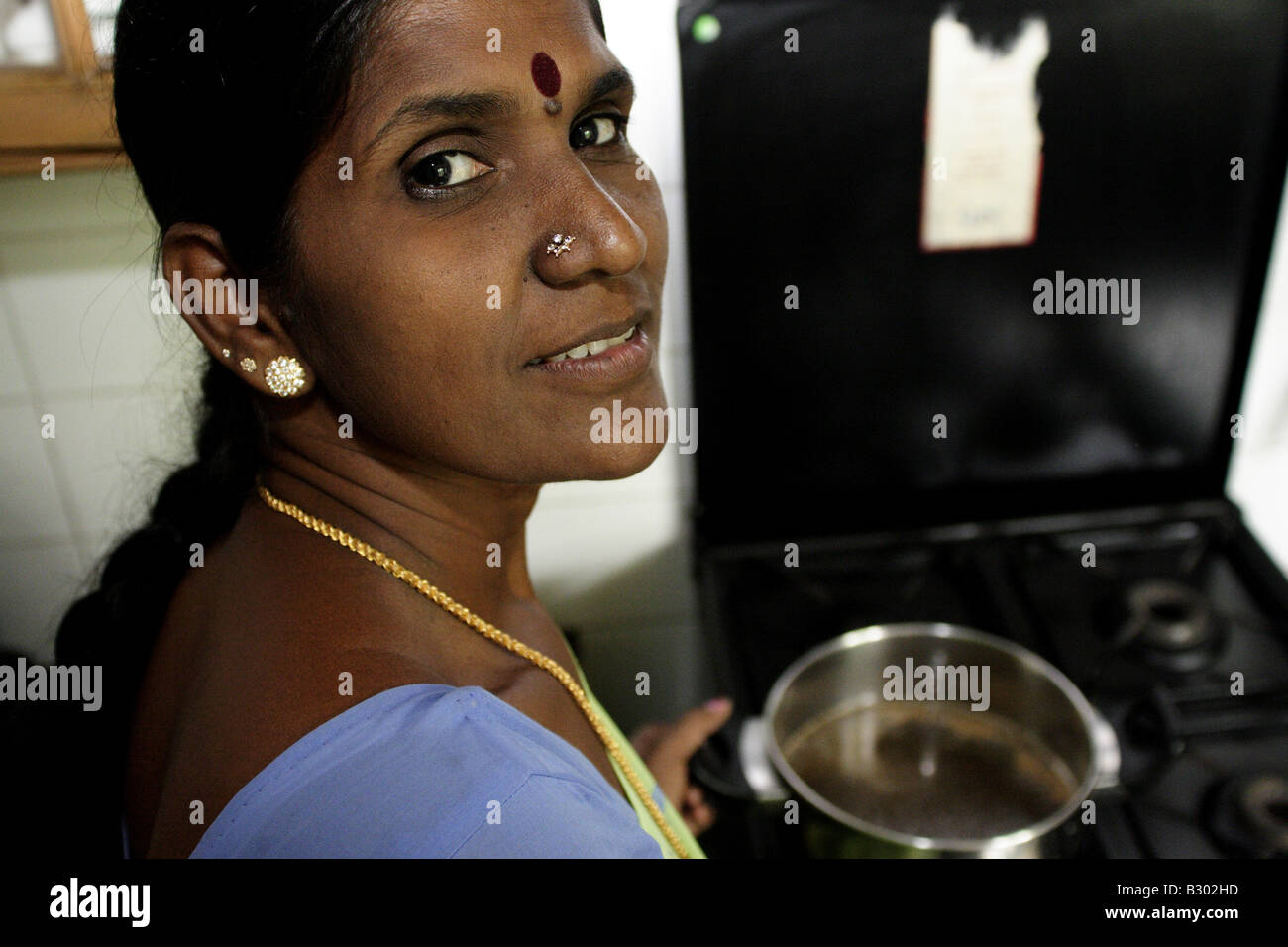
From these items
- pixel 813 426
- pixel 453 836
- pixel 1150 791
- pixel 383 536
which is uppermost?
pixel 813 426

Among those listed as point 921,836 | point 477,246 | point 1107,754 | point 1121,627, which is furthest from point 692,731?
point 477,246

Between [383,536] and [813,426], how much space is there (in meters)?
0.72

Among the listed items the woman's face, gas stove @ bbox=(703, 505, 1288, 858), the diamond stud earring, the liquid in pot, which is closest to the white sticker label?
gas stove @ bbox=(703, 505, 1288, 858)

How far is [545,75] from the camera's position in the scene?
380 millimetres

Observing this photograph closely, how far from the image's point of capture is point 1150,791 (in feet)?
2.81

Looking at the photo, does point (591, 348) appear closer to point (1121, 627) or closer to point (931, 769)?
point (931, 769)

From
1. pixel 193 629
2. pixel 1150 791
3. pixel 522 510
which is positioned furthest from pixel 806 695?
pixel 193 629

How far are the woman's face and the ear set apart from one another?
2cm

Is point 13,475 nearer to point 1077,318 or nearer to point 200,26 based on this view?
point 200,26

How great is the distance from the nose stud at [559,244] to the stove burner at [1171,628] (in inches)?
33.0

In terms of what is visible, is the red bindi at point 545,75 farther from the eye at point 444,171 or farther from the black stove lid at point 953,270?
the black stove lid at point 953,270

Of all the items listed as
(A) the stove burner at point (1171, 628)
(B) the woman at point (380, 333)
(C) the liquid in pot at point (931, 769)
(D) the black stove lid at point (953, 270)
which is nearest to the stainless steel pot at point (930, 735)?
(C) the liquid in pot at point (931, 769)

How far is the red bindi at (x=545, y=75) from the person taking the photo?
38 cm

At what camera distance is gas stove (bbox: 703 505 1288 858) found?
32.6 inches
